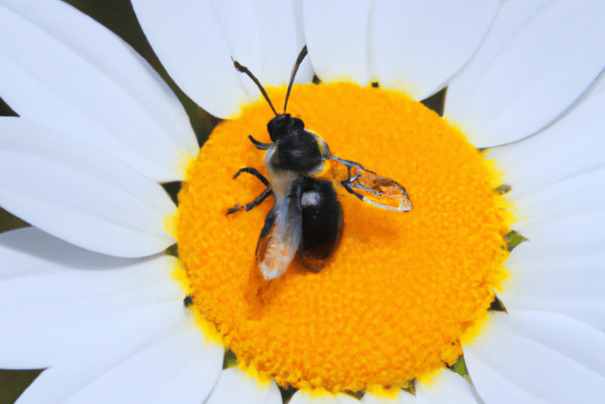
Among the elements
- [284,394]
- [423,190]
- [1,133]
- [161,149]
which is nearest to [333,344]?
[284,394]

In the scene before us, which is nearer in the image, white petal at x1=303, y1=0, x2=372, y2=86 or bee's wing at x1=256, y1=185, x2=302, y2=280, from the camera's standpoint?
bee's wing at x1=256, y1=185, x2=302, y2=280

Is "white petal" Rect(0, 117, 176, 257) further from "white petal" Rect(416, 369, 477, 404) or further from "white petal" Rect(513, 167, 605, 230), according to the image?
"white petal" Rect(513, 167, 605, 230)

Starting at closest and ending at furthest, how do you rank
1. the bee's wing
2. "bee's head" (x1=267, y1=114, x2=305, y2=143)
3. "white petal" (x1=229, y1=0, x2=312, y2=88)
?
1. the bee's wing
2. "bee's head" (x1=267, y1=114, x2=305, y2=143)
3. "white petal" (x1=229, y1=0, x2=312, y2=88)

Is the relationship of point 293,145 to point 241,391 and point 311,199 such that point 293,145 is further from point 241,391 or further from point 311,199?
point 241,391

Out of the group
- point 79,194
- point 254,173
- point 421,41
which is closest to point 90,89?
point 79,194

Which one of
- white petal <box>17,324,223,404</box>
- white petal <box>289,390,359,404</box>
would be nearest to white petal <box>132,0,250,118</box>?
white petal <box>17,324,223,404</box>

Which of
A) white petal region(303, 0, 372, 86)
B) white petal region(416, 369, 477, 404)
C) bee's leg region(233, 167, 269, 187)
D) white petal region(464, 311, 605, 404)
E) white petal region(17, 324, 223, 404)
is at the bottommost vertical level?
white petal region(17, 324, 223, 404)
